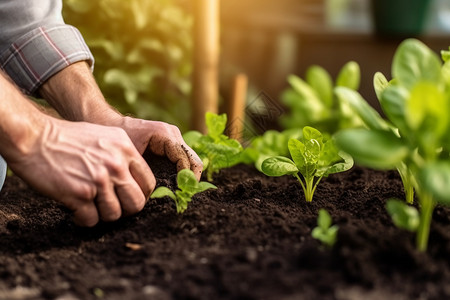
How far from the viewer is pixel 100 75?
3148 millimetres

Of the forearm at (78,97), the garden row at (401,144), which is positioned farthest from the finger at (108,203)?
the forearm at (78,97)

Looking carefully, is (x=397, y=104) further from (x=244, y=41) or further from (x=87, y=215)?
(x=244, y=41)

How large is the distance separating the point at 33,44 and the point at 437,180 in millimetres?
1435

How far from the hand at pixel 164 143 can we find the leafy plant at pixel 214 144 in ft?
0.33

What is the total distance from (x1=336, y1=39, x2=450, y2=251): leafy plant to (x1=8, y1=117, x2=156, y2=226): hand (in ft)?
1.80

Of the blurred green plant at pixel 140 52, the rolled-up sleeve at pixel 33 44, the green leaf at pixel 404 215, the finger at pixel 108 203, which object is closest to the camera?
the green leaf at pixel 404 215

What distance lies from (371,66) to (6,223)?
3.30 m

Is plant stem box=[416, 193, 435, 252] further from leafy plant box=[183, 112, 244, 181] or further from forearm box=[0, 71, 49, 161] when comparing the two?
forearm box=[0, 71, 49, 161]

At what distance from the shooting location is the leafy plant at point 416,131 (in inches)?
42.7

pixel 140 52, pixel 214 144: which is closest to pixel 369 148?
pixel 214 144

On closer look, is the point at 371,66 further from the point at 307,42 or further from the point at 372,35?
the point at 307,42

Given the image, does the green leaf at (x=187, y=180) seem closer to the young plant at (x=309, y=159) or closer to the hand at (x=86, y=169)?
the hand at (x=86, y=169)

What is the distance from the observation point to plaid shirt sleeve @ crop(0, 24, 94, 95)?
1.96m

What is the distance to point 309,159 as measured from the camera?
161cm
